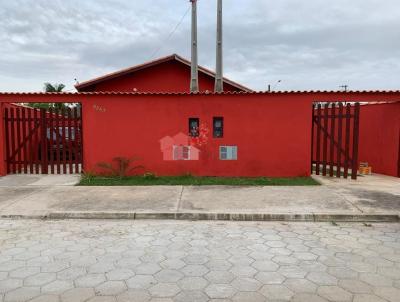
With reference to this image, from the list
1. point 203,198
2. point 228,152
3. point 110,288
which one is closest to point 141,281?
point 110,288

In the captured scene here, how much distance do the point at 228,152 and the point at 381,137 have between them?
4975mm

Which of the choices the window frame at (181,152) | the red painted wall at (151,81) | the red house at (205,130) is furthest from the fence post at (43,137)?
the red painted wall at (151,81)

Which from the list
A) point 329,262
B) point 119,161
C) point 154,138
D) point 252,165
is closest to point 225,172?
point 252,165

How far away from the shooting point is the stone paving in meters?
3.46

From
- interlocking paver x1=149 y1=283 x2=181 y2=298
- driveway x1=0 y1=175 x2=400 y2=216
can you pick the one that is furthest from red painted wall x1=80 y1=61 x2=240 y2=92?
interlocking paver x1=149 y1=283 x2=181 y2=298

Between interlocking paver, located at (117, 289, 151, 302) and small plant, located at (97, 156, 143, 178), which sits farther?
small plant, located at (97, 156, 143, 178)

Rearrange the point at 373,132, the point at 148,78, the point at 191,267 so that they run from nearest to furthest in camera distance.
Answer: the point at 191,267 < the point at 373,132 < the point at 148,78

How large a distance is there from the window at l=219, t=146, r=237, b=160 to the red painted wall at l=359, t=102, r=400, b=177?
4.73 meters

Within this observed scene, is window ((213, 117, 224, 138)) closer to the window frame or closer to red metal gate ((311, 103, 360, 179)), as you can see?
the window frame

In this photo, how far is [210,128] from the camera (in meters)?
10.0

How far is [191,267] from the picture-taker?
4086 mm

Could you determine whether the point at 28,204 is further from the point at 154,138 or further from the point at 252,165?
the point at 252,165

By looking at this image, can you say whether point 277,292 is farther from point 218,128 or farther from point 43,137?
point 43,137

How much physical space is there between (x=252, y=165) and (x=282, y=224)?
421cm
